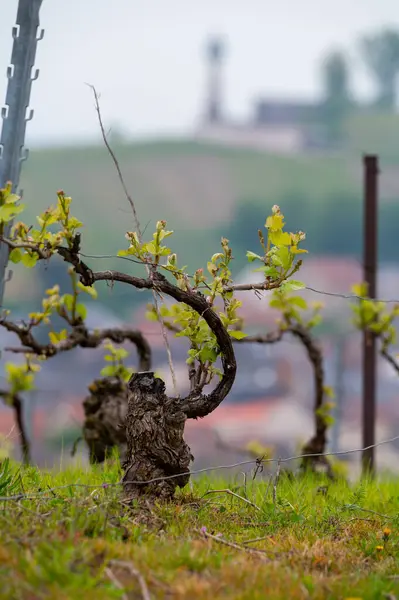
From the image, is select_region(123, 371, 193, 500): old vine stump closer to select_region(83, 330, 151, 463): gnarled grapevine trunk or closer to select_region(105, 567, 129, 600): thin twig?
select_region(105, 567, 129, 600): thin twig

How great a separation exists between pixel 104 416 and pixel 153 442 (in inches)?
77.8

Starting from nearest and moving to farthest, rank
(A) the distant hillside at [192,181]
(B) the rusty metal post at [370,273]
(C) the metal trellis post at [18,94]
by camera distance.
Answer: (C) the metal trellis post at [18,94] < (B) the rusty metal post at [370,273] < (A) the distant hillside at [192,181]

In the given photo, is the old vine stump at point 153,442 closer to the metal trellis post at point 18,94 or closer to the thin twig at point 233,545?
the thin twig at point 233,545

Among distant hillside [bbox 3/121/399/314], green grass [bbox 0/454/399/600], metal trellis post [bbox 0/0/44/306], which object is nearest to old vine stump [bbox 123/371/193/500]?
green grass [bbox 0/454/399/600]

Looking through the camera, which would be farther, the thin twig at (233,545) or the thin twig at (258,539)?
the thin twig at (258,539)

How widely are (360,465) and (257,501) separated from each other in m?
3.14

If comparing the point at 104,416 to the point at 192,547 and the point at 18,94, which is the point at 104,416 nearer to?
the point at 18,94

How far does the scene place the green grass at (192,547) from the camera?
253cm

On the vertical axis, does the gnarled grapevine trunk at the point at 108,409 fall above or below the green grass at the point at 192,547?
above

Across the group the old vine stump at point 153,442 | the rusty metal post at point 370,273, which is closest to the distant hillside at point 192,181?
the rusty metal post at point 370,273

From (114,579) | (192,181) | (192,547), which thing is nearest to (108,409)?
(192,547)

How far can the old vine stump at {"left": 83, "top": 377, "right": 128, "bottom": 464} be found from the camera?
18.3 feet

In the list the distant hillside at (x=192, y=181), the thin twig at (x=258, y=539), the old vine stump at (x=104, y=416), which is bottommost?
the thin twig at (x=258, y=539)

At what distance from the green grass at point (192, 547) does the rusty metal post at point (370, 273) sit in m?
3.01
